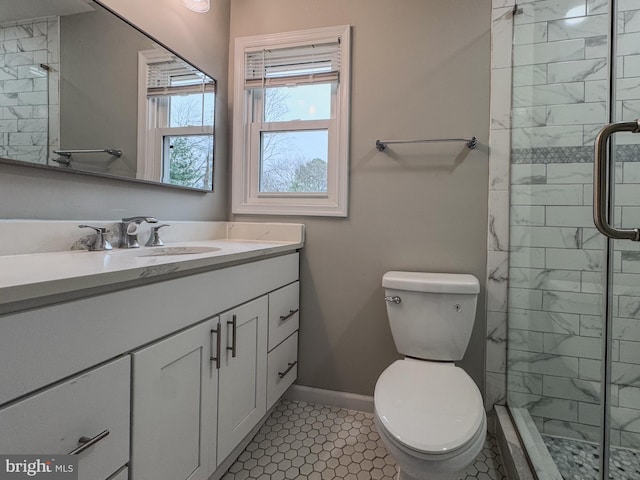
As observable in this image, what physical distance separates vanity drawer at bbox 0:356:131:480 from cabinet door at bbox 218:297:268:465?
1.24ft

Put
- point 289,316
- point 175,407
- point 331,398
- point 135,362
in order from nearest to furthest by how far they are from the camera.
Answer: point 135,362
point 175,407
point 289,316
point 331,398

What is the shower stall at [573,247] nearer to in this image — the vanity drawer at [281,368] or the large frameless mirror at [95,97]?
the vanity drawer at [281,368]

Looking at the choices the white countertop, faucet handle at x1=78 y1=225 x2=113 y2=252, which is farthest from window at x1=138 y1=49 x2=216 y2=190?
the white countertop

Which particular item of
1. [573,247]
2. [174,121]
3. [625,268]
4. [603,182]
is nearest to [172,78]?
[174,121]

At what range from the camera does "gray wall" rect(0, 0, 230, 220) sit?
3.21 feet

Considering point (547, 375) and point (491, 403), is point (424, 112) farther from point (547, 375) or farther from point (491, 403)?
point (491, 403)

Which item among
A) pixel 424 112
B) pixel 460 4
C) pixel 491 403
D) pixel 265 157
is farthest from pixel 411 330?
pixel 460 4

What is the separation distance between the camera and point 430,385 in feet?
3.75

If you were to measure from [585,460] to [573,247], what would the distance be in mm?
801

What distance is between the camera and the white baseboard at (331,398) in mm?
1685

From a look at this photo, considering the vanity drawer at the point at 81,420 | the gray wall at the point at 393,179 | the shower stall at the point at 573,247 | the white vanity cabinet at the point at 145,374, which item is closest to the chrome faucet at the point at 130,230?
the white vanity cabinet at the point at 145,374

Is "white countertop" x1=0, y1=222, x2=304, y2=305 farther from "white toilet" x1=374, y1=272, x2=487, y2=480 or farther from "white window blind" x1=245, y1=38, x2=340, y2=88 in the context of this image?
"white window blind" x1=245, y1=38, x2=340, y2=88

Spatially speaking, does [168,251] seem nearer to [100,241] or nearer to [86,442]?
[100,241]

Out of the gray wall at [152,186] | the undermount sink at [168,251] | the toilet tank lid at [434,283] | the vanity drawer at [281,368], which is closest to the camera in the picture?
the gray wall at [152,186]
